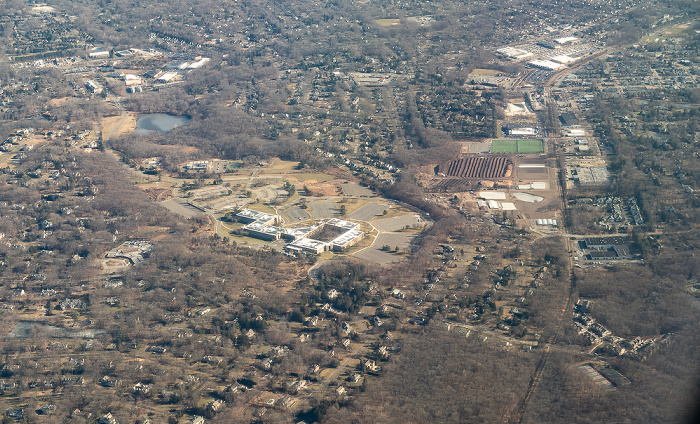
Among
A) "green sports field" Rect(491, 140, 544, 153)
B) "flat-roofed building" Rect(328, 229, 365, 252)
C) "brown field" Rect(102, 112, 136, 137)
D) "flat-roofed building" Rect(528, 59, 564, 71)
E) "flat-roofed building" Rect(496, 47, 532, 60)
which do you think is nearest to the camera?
"flat-roofed building" Rect(328, 229, 365, 252)

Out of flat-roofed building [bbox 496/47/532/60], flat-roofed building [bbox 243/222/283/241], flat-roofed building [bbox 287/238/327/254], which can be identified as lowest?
flat-roofed building [bbox 243/222/283/241]

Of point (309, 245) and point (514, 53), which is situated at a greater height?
point (514, 53)

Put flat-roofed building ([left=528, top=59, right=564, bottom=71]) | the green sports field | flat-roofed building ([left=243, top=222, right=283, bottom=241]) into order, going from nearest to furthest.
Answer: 1. flat-roofed building ([left=243, top=222, right=283, bottom=241])
2. the green sports field
3. flat-roofed building ([left=528, top=59, right=564, bottom=71])

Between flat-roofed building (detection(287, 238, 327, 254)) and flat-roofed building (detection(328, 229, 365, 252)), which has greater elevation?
flat-roofed building (detection(328, 229, 365, 252))

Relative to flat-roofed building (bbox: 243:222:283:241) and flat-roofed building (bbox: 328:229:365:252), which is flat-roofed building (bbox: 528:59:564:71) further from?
flat-roofed building (bbox: 243:222:283:241)

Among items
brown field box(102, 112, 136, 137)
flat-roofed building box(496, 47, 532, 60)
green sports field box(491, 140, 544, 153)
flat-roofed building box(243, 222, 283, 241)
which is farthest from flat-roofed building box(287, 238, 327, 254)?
flat-roofed building box(496, 47, 532, 60)

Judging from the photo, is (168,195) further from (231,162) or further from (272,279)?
(272,279)

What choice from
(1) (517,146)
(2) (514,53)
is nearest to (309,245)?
(1) (517,146)

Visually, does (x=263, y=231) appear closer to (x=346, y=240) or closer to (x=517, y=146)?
(x=346, y=240)

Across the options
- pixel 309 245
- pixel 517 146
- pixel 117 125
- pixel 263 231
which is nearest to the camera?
pixel 309 245

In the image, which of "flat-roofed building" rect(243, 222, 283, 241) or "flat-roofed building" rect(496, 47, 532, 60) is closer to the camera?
"flat-roofed building" rect(243, 222, 283, 241)
